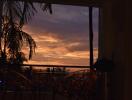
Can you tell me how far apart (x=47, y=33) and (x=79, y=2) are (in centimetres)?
643

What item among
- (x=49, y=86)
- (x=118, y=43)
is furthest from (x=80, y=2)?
(x=49, y=86)

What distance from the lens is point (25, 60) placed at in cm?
1059

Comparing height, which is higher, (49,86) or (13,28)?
(13,28)

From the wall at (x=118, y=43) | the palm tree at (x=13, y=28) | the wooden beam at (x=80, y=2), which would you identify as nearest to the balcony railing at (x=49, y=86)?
the wall at (x=118, y=43)

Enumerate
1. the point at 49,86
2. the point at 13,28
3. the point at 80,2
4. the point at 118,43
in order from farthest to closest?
the point at 13,28, the point at 80,2, the point at 49,86, the point at 118,43

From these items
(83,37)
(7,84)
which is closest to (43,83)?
(7,84)

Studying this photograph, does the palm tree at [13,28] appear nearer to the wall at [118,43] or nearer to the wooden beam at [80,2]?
the wooden beam at [80,2]

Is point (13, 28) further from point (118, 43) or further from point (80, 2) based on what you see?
point (118, 43)

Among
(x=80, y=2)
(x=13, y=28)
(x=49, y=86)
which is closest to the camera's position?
(x=49, y=86)

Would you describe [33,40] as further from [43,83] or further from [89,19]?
[43,83]

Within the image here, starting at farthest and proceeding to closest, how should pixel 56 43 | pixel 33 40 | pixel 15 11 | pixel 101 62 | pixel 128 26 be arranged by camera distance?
pixel 56 43 < pixel 33 40 < pixel 15 11 < pixel 101 62 < pixel 128 26

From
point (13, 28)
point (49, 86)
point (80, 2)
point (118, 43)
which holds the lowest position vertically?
point (49, 86)

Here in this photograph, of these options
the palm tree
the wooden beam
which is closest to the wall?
the wooden beam

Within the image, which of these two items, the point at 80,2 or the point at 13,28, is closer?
the point at 80,2
